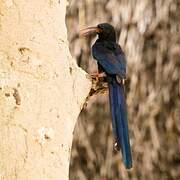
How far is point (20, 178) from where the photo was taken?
1652 millimetres

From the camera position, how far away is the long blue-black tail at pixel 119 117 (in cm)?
220

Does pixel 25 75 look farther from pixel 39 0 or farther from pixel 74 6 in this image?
pixel 74 6

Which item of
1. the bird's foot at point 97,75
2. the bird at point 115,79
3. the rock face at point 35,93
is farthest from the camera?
the bird at point 115,79

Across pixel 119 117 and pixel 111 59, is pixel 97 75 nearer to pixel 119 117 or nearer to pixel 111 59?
pixel 119 117

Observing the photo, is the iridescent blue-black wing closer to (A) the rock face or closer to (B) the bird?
(B) the bird

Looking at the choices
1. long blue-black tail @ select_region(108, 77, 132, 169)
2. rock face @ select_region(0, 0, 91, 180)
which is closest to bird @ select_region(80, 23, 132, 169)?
long blue-black tail @ select_region(108, 77, 132, 169)

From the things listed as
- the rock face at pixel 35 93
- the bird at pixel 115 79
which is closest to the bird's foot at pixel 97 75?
the bird at pixel 115 79

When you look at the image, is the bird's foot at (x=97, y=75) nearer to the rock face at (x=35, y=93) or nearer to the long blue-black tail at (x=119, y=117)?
the long blue-black tail at (x=119, y=117)

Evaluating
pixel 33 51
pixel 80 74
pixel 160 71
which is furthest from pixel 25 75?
pixel 160 71

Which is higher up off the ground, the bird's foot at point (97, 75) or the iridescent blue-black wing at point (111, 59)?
the iridescent blue-black wing at point (111, 59)

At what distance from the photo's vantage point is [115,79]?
8.00ft

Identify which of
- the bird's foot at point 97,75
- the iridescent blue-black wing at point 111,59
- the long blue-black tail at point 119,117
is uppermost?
the iridescent blue-black wing at point 111,59

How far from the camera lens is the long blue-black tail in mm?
2204

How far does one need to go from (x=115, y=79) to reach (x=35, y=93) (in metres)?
0.75
